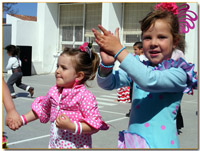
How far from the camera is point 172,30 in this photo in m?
1.93

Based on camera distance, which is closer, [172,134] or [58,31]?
[172,134]

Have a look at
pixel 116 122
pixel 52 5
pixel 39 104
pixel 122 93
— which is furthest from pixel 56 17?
pixel 39 104

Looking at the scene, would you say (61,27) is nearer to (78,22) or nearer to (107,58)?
(78,22)

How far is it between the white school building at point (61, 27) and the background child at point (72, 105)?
13651 millimetres

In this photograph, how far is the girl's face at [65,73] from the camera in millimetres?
2418

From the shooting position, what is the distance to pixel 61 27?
19.2 metres

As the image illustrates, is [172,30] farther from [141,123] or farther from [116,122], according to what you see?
[116,122]

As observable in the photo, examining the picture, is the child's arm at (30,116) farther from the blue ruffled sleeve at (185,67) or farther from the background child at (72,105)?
the blue ruffled sleeve at (185,67)

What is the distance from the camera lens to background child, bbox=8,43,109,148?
88.4 inches

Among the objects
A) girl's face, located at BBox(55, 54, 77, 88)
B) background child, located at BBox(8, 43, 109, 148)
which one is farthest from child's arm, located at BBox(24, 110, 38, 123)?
girl's face, located at BBox(55, 54, 77, 88)

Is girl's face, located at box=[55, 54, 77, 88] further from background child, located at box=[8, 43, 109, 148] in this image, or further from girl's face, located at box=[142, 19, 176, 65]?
girl's face, located at box=[142, 19, 176, 65]

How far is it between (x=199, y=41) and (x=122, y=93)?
21.6 ft

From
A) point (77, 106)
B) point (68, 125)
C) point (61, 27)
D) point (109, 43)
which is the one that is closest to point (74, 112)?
point (77, 106)

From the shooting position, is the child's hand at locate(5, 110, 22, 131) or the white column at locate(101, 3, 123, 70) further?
the white column at locate(101, 3, 123, 70)
